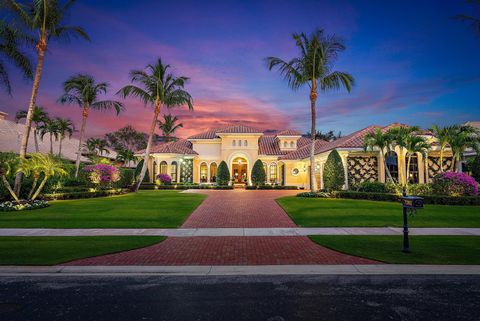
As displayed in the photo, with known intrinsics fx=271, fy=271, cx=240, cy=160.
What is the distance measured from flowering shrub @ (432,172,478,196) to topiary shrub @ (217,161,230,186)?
916 inches

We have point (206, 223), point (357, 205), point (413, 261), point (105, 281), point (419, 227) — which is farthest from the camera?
point (357, 205)

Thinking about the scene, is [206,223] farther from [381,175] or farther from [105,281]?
[381,175]

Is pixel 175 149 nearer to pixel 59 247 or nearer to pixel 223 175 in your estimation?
pixel 223 175

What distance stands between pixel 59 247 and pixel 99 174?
18.7 m

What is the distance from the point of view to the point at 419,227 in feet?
36.2

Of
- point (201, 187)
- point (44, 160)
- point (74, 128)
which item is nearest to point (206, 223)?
point (44, 160)

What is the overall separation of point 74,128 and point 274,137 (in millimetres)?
33498

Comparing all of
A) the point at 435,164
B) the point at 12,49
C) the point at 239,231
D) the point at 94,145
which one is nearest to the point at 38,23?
the point at 12,49

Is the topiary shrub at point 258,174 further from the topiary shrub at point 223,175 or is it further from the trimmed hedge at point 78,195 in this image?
the trimmed hedge at point 78,195

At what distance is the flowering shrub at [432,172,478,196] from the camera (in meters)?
17.7

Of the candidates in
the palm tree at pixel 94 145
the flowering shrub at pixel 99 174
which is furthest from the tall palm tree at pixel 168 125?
the flowering shrub at pixel 99 174

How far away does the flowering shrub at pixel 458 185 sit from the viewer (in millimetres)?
17688

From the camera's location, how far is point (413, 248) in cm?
793

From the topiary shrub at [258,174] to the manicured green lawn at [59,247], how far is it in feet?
86.7
